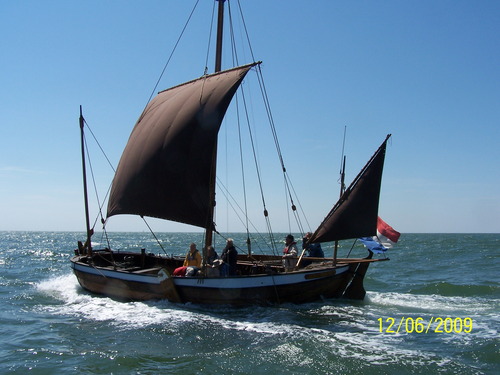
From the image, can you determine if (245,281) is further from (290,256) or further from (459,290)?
(459,290)

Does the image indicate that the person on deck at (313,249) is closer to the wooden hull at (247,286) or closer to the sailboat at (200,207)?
the sailboat at (200,207)

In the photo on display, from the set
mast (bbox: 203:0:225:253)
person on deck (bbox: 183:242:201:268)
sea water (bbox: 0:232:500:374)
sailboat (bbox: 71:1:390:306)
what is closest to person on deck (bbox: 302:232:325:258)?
sailboat (bbox: 71:1:390:306)

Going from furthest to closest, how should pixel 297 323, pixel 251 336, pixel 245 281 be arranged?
pixel 245 281, pixel 297 323, pixel 251 336

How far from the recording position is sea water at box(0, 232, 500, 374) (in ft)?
30.5

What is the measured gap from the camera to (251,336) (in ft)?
36.5

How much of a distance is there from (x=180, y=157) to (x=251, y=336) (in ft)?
23.0

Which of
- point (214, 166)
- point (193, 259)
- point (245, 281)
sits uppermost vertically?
point (214, 166)

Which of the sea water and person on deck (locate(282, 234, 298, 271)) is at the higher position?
person on deck (locate(282, 234, 298, 271))

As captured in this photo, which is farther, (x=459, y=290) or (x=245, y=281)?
(x=459, y=290)

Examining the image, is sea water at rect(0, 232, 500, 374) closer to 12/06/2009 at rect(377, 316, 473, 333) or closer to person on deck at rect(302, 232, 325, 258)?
12/06/2009 at rect(377, 316, 473, 333)

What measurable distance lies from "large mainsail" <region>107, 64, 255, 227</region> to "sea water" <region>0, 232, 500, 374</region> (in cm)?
331

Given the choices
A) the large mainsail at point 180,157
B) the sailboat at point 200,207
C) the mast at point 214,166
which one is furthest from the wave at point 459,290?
the large mainsail at point 180,157

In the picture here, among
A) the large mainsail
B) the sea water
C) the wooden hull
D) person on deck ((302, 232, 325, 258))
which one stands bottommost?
the sea water

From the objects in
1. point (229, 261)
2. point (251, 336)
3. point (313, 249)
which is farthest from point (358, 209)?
point (251, 336)
